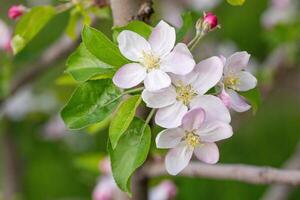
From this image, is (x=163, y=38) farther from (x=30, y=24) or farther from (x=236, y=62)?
(x=30, y=24)

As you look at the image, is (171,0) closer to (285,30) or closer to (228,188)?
(285,30)

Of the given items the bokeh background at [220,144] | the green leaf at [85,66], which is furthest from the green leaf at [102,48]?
the bokeh background at [220,144]

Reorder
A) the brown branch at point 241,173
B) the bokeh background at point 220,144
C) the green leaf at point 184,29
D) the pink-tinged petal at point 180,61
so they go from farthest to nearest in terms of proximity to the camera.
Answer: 1. the bokeh background at point 220,144
2. the brown branch at point 241,173
3. the green leaf at point 184,29
4. the pink-tinged petal at point 180,61

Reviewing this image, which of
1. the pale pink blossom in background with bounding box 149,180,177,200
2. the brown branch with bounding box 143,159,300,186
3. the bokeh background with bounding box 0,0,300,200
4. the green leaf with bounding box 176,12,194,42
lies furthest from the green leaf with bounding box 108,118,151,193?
the bokeh background with bounding box 0,0,300,200

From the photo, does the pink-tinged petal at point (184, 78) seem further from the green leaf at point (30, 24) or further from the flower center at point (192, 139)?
the green leaf at point (30, 24)

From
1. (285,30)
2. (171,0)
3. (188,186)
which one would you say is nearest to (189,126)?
(285,30)

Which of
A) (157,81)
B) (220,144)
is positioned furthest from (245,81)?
(220,144)
